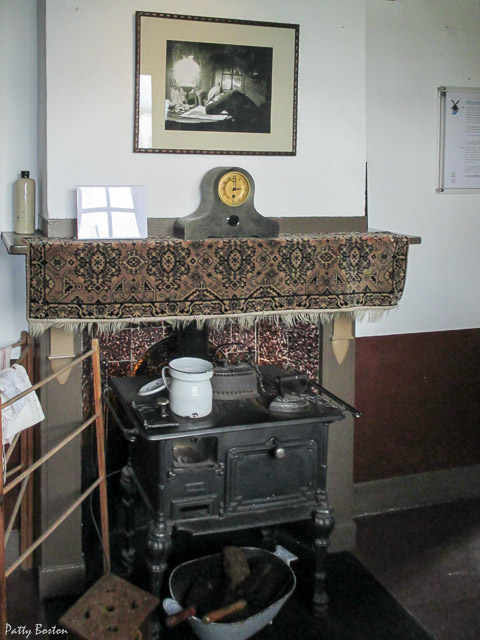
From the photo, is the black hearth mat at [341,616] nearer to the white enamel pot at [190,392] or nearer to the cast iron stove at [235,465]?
the cast iron stove at [235,465]

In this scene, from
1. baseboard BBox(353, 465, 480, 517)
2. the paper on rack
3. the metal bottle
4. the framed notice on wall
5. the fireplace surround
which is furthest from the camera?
baseboard BBox(353, 465, 480, 517)

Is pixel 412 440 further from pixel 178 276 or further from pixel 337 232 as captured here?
pixel 178 276

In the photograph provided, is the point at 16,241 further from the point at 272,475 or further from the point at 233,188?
the point at 272,475

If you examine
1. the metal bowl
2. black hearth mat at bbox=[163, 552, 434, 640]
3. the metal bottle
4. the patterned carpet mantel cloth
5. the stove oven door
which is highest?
the metal bottle

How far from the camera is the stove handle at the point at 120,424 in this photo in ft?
7.72

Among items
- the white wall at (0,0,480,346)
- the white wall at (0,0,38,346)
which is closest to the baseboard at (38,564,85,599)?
the white wall at (0,0,480,346)

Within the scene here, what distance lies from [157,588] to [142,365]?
855 mm

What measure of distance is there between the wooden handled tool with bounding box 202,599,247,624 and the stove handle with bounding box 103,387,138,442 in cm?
60

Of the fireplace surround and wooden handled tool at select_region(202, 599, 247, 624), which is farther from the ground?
the fireplace surround

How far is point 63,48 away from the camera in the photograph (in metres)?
2.35

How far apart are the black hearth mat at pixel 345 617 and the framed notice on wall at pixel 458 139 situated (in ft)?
5.62

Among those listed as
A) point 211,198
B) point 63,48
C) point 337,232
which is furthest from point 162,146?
point 337,232

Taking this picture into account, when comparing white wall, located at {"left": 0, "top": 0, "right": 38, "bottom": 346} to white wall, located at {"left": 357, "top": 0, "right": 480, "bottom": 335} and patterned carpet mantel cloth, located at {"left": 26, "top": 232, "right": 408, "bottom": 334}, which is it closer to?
patterned carpet mantel cloth, located at {"left": 26, "top": 232, "right": 408, "bottom": 334}

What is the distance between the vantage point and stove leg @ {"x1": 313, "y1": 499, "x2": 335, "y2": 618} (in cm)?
244
